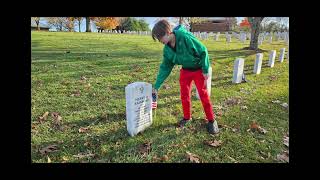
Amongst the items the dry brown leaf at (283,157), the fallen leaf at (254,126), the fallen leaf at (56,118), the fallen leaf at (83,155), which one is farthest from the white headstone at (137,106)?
the dry brown leaf at (283,157)

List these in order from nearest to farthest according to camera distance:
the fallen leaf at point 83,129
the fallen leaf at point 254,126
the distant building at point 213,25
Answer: the fallen leaf at point 83,129
the fallen leaf at point 254,126
the distant building at point 213,25

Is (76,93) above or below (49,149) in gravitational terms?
above

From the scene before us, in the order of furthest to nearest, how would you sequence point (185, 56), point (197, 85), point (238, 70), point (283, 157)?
point (238, 70) < point (197, 85) < point (185, 56) < point (283, 157)

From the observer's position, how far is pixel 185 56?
4.17 m

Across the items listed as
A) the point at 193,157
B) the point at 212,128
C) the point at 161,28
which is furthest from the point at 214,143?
the point at 161,28

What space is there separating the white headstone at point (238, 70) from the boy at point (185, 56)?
3.85 meters

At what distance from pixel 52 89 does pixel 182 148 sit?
13.6 feet

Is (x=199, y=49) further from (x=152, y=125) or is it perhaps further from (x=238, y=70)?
(x=238, y=70)

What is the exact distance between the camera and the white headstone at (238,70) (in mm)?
8078

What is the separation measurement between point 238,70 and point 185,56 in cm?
441

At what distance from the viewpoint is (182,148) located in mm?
4094

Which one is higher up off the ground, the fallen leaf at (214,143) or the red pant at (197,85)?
the red pant at (197,85)

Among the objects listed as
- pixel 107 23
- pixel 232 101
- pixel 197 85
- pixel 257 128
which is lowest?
pixel 257 128

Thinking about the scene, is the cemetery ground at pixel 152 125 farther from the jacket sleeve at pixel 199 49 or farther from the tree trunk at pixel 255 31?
the tree trunk at pixel 255 31
